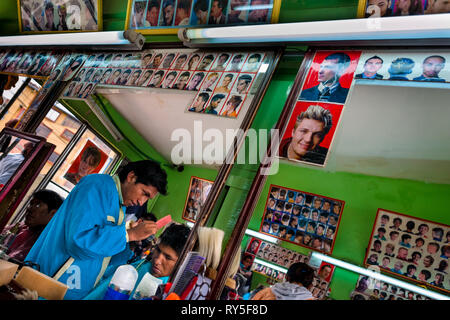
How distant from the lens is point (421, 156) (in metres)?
1.50

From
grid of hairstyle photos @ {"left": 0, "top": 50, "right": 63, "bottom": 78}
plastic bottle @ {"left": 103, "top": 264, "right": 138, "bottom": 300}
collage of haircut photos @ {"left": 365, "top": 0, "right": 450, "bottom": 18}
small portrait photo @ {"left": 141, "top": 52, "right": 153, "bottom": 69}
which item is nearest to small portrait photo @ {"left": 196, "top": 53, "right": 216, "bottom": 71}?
small portrait photo @ {"left": 141, "top": 52, "right": 153, "bottom": 69}

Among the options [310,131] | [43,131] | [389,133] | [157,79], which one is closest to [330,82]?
[310,131]

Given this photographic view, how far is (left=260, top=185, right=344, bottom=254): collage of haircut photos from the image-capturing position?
1545mm

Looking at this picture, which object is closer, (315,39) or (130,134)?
(315,39)

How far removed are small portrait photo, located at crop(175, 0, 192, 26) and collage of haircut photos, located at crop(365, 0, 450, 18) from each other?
1.28 metres

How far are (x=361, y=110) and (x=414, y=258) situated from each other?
821mm

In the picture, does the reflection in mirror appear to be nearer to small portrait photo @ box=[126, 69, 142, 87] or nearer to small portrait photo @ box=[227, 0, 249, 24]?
small portrait photo @ box=[126, 69, 142, 87]

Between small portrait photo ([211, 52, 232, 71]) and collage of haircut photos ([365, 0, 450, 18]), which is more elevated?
collage of haircut photos ([365, 0, 450, 18])

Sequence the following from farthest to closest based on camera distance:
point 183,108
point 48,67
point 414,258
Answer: point 48,67 < point 183,108 < point 414,258

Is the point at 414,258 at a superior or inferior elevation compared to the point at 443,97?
inferior
